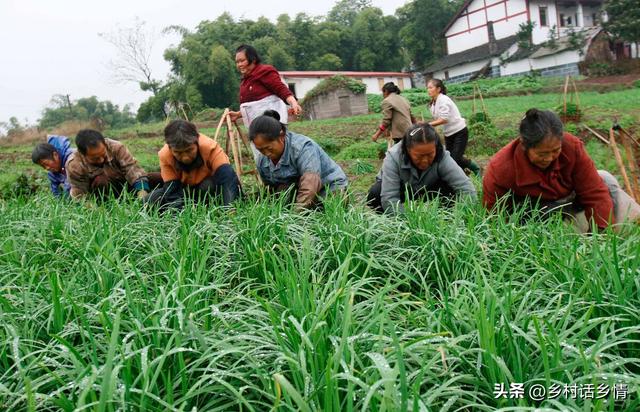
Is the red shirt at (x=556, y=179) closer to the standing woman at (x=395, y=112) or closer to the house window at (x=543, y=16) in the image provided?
the standing woman at (x=395, y=112)

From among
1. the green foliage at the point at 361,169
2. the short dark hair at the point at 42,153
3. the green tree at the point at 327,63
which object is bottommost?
the green foliage at the point at 361,169

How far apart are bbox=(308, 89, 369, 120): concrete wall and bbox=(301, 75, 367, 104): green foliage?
0.17 metres

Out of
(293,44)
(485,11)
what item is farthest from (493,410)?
(293,44)

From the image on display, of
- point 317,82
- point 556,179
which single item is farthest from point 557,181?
point 317,82

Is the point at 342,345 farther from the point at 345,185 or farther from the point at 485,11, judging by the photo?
the point at 485,11

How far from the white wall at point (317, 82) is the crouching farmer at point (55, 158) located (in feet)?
77.1

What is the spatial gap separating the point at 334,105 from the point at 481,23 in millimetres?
16926

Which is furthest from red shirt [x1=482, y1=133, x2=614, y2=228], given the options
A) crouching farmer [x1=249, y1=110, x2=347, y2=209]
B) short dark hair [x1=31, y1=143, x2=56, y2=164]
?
short dark hair [x1=31, y1=143, x2=56, y2=164]

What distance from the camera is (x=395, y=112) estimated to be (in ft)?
20.0

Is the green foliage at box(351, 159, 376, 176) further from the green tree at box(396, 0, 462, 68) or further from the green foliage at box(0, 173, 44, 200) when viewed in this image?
the green tree at box(396, 0, 462, 68)

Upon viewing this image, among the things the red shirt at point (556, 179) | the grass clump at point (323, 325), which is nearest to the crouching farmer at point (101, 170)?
the grass clump at point (323, 325)

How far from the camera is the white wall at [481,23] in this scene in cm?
3095

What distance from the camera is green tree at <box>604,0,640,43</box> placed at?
80.6 feet

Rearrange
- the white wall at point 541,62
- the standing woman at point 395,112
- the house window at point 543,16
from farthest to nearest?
the house window at point 543,16
the white wall at point 541,62
the standing woman at point 395,112
